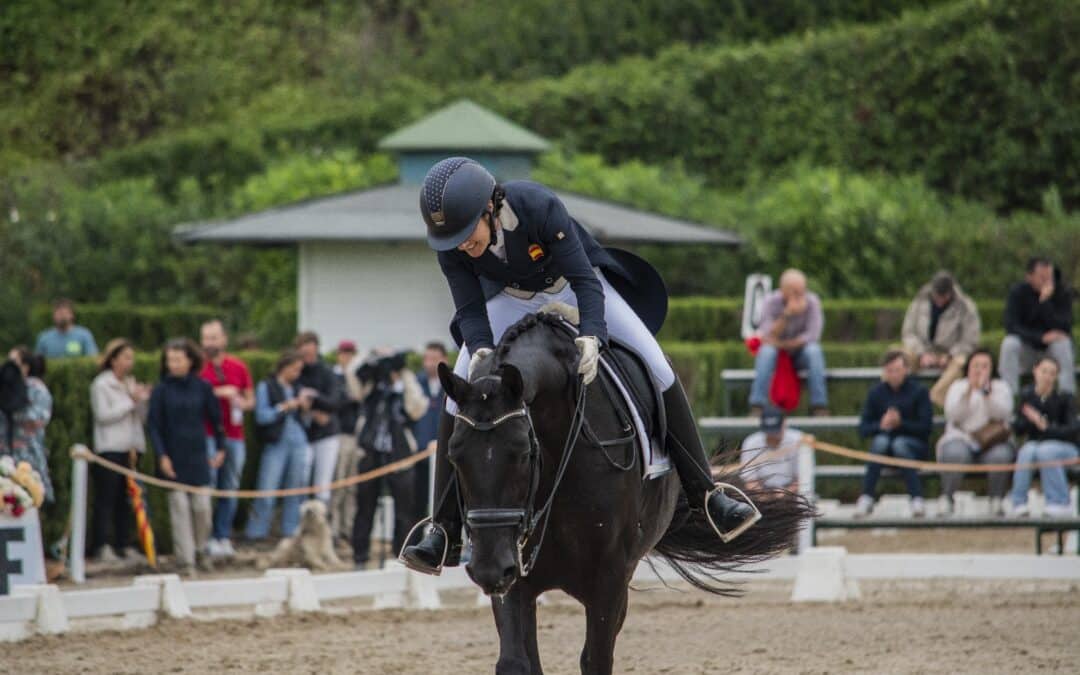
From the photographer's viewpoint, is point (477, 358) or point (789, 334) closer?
point (477, 358)

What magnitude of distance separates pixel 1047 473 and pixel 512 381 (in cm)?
872

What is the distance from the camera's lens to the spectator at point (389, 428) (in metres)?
14.1

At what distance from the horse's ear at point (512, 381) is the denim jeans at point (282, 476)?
27.9 feet

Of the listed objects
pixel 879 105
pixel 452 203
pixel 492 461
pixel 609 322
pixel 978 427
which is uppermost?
pixel 879 105

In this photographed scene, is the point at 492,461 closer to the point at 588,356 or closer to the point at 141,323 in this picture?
the point at 588,356

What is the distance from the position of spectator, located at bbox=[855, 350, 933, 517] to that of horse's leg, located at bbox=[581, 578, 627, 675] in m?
8.03

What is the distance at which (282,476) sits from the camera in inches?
584

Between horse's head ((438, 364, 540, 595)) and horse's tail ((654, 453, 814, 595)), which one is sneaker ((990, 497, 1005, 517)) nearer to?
horse's tail ((654, 453, 814, 595))

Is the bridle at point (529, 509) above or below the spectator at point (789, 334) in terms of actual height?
below

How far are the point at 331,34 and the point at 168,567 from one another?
90.6ft

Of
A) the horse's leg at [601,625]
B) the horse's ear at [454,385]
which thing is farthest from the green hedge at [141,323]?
the horse's ear at [454,385]

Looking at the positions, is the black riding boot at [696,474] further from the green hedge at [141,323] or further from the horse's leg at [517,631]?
the green hedge at [141,323]

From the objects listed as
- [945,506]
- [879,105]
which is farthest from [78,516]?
[879,105]

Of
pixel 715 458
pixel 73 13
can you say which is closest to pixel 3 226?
pixel 73 13
